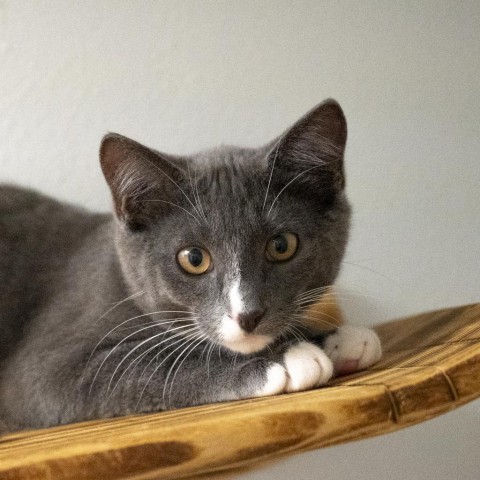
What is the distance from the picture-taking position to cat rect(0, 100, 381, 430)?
1.03 m

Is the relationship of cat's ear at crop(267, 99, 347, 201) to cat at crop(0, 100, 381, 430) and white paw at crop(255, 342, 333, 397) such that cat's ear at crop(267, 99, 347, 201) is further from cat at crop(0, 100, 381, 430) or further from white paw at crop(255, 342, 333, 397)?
white paw at crop(255, 342, 333, 397)

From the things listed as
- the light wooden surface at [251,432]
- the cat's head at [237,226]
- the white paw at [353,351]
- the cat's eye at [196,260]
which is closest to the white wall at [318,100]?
the white paw at [353,351]

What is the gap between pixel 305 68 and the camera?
6.08 feet

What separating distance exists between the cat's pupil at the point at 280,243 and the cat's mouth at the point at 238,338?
0.16m

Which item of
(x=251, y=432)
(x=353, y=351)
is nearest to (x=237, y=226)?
(x=353, y=351)

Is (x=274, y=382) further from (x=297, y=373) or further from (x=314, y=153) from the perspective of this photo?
(x=314, y=153)

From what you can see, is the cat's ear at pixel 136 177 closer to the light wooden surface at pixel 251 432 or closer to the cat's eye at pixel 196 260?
the cat's eye at pixel 196 260

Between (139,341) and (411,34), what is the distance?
131cm

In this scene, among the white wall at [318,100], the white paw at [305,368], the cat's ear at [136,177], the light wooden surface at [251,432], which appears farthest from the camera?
the white wall at [318,100]

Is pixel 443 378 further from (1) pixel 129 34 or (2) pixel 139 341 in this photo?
(1) pixel 129 34

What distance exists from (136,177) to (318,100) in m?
0.93

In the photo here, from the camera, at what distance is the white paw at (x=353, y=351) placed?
3.69 ft

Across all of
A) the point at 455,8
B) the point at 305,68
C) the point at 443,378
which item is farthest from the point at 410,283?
the point at 443,378

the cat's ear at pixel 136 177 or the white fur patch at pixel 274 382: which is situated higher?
the cat's ear at pixel 136 177
